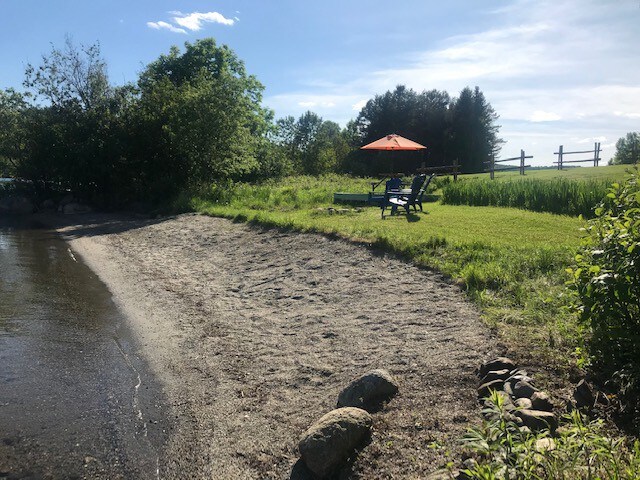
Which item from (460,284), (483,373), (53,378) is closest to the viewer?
(483,373)

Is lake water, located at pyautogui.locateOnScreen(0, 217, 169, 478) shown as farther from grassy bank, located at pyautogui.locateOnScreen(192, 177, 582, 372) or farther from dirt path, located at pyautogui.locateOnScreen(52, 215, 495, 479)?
grassy bank, located at pyautogui.locateOnScreen(192, 177, 582, 372)

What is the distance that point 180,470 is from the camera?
507 centimetres

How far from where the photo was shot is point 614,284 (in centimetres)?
383

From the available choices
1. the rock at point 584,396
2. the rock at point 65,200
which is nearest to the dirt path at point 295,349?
the rock at point 584,396

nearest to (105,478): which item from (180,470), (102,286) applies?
(180,470)

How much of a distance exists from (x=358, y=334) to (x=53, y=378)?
165 inches

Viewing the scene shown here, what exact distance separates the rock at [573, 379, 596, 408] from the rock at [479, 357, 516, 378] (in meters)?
0.77

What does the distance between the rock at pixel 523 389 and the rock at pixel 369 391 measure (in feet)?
4.10

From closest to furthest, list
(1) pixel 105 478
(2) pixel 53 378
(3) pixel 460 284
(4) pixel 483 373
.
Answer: (1) pixel 105 478, (4) pixel 483 373, (2) pixel 53 378, (3) pixel 460 284

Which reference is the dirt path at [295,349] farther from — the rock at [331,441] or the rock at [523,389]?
the rock at [523,389]

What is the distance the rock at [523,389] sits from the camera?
454 centimetres

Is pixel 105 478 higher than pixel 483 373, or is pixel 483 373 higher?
pixel 483 373

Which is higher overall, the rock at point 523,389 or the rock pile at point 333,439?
the rock at point 523,389

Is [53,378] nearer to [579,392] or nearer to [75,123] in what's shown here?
[579,392]
